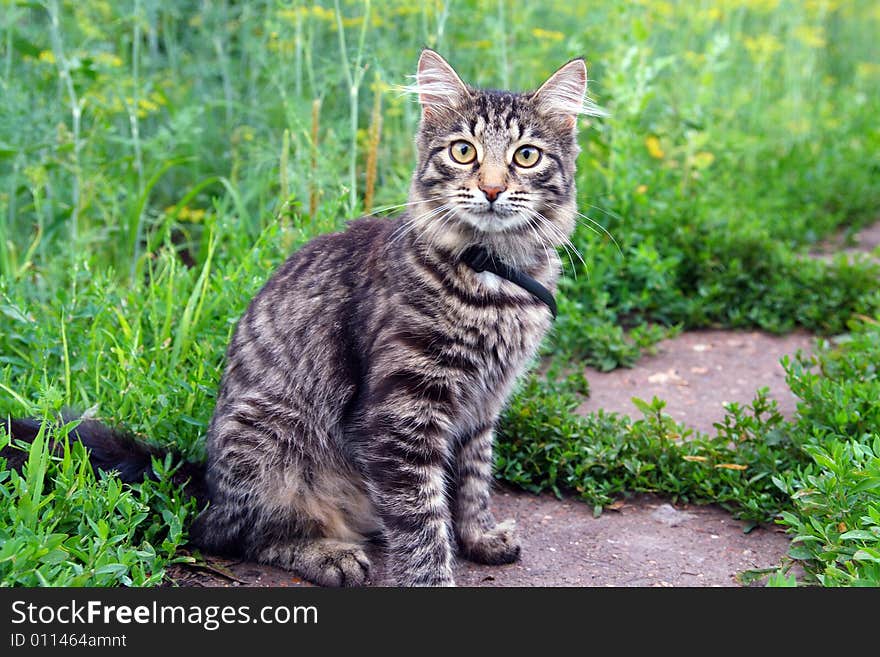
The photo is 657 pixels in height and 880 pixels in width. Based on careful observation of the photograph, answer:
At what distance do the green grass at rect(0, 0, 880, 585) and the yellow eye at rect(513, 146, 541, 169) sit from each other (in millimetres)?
1257

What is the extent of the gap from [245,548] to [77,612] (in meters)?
0.84

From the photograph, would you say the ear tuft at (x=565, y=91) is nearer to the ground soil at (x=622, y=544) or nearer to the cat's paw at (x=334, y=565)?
the ground soil at (x=622, y=544)

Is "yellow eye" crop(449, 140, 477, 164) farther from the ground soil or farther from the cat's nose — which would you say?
the ground soil

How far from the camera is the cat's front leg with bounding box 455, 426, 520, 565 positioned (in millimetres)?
3490

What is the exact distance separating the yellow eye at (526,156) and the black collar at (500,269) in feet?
1.12

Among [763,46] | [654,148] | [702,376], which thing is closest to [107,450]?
[702,376]

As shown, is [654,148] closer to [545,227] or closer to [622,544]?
[545,227]

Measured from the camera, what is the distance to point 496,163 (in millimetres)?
3305

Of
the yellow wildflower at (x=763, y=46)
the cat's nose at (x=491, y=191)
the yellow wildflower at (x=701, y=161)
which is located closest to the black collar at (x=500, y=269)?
the cat's nose at (x=491, y=191)

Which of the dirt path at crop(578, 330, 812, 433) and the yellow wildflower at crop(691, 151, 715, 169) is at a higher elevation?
the yellow wildflower at crop(691, 151, 715, 169)

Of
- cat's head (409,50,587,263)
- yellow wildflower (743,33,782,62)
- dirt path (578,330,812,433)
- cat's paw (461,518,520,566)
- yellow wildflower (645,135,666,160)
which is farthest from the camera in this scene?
yellow wildflower (743,33,782,62)

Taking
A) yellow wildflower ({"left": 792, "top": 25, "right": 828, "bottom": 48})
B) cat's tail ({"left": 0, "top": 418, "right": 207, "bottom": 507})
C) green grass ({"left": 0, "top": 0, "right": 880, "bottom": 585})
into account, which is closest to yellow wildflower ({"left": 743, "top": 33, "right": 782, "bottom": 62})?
green grass ({"left": 0, "top": 0, "right": 880, "bottom": 585})

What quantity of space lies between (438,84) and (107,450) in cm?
184

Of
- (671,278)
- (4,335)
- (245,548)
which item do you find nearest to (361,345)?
(245,548)
